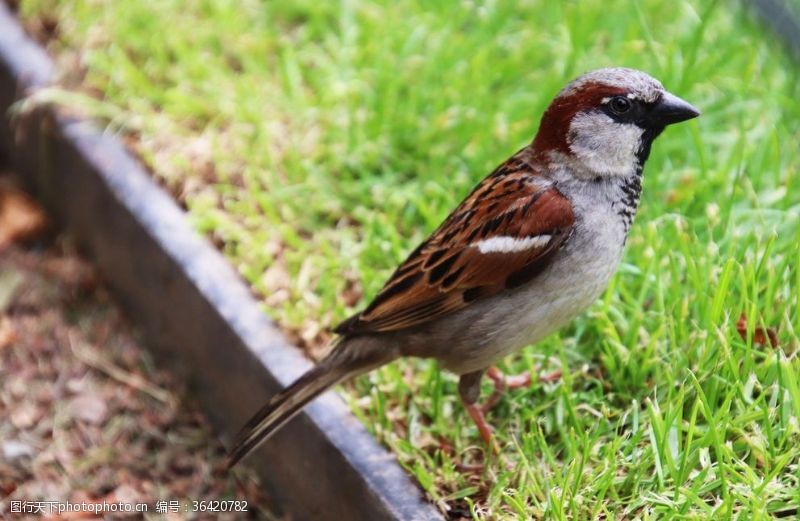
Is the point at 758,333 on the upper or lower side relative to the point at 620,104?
lower

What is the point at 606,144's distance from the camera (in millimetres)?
2945

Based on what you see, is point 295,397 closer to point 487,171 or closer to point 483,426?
point 483,426

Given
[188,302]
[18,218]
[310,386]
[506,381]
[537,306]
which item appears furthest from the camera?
[18,218]

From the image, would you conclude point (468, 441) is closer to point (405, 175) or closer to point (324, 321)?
point (324, 321)

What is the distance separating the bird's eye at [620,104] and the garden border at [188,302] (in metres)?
1.15

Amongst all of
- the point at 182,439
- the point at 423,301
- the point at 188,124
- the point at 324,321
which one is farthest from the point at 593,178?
the point at 188,124

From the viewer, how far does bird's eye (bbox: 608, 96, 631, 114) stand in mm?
2922

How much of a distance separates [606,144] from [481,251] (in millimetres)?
446

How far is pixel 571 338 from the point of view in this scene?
11.1 feet

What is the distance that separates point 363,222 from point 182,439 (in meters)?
0.99

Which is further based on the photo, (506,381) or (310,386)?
(506,381)

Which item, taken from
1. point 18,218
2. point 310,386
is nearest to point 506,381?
point 310,386

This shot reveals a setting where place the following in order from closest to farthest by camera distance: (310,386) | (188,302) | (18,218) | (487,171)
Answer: (310,386)
(188,302)
(487,171)
(18,218)

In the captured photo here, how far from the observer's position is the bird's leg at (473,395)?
3.07 meters
